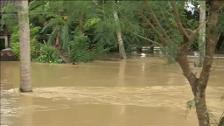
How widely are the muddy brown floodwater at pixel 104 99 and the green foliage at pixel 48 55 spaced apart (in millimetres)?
5274

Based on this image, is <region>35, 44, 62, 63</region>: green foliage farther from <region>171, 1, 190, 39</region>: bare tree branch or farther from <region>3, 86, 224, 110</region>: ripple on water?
<region>171, 1, 190, 39</region>: bare tree branch

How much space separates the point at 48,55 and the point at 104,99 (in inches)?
601

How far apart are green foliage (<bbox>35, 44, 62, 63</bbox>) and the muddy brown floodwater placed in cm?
527

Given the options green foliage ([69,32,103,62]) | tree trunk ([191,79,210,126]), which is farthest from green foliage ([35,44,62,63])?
tree trunk ([191,79,210,126])

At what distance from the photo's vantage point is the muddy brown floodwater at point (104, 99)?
11.7 meters

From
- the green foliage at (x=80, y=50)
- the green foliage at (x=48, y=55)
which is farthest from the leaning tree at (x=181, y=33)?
the green foliage at (x=48, y=55)

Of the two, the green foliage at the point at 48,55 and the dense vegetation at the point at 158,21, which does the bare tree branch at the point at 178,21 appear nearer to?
the dense vegetation at the point at 158,21

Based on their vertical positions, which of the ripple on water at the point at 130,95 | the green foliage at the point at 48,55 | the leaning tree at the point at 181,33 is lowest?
the ripple on water at the point at 130,95

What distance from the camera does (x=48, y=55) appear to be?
29.7 metres

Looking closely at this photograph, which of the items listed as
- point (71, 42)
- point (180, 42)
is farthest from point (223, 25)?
point (71, 42)

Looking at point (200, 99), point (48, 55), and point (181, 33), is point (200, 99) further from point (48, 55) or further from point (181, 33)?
point (48, 55)

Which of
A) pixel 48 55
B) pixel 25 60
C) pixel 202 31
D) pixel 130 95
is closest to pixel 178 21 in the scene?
pixel 202 31

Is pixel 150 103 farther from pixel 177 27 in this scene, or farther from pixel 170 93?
pixel 177 27

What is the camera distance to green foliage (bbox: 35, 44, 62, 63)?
96.1 feet
